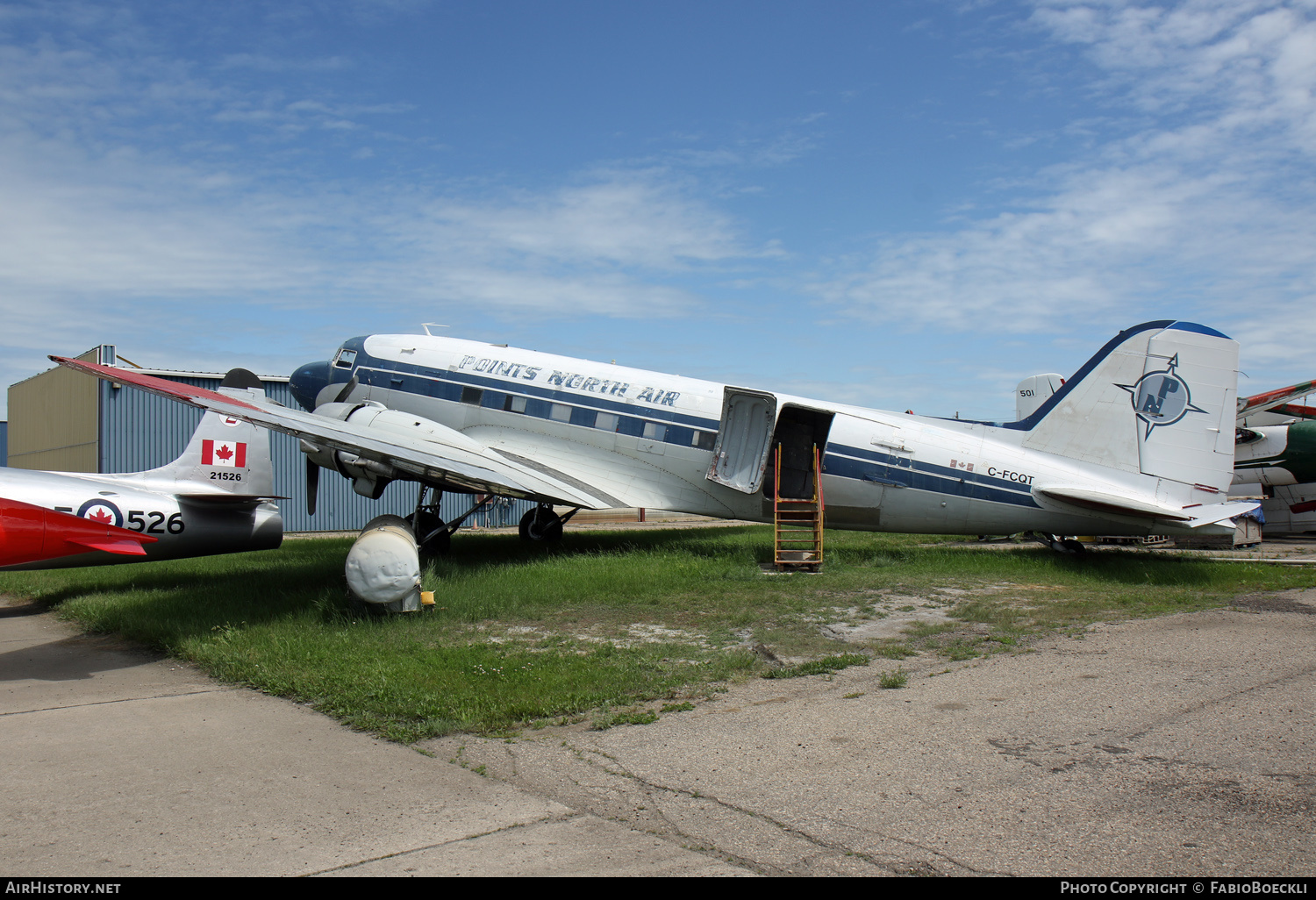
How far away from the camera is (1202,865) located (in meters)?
3.67

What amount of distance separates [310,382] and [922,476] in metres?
13.0

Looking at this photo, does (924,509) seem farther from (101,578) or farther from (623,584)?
(101,578)

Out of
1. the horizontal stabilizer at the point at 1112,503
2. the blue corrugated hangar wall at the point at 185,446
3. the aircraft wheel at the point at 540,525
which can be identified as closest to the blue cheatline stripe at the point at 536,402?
the aircraft wheel at the point at 540,525

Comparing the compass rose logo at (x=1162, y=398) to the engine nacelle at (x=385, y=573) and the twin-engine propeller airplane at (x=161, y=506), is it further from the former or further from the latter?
the twin-engine propeller airplane at (x=161, y=506)

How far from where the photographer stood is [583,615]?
10.3 metres

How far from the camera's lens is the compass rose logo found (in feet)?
42.1

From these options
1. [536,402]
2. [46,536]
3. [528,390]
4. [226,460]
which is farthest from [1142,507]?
[226,460]

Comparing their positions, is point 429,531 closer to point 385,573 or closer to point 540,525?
point 540,525

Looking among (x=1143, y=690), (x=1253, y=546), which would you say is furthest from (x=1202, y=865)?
(x=1253, y=546)

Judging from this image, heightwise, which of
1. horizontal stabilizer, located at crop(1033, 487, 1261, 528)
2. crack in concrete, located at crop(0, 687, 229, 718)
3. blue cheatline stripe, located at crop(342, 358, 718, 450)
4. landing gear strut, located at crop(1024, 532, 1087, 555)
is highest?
blue cheatline stripe, located at crop(342, 358, 718, 450)

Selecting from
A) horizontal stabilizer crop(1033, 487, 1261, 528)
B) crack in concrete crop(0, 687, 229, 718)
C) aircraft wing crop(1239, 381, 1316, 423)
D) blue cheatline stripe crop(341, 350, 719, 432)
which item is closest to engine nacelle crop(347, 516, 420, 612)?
crack in concrete crop(0, 687, 229, 718)

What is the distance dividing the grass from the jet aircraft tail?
180 cm

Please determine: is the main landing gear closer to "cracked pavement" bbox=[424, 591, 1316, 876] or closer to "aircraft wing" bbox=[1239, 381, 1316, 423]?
"cracked pavement" bbox=[424, 591, 1316, 876]

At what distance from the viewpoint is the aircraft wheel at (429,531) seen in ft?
50.8
